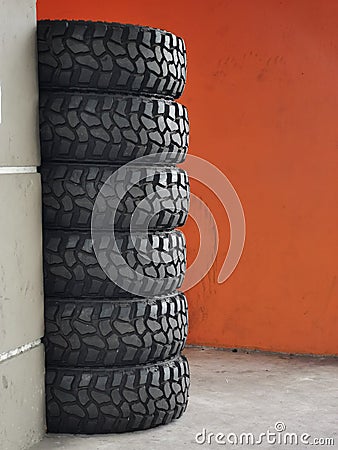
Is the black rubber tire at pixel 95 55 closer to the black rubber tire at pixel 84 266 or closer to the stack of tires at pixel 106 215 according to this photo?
the stack of tires at pixel 106 215

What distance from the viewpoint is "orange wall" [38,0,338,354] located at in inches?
197

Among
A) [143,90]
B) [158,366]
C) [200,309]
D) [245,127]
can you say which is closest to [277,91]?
[245,127]

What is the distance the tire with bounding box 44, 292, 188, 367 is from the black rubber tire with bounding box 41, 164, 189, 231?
0.93 feet

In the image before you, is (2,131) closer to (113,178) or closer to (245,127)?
(113,178)

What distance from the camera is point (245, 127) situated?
5.16 m

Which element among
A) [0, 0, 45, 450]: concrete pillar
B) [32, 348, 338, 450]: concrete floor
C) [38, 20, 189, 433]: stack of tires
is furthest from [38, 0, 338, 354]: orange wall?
[0, 0, 45, 450]: concrete pillar

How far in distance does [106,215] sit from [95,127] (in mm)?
313

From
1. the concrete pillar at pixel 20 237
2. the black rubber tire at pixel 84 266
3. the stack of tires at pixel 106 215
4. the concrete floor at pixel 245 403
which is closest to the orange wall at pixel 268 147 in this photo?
the concrete floor at pixel 245 403

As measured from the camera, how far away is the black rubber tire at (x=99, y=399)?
3490 millimetres

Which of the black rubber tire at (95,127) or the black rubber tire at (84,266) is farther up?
the black rubber tire at (95,127)

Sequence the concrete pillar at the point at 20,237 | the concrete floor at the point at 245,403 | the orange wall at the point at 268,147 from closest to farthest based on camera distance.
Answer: the concrete pillar at the point at 20,237
the concrete floor at the point at 245,403
the orange wall at the point at 268,147

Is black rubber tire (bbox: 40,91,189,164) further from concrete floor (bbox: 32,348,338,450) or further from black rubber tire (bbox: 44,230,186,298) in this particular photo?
concrete floor (bbox: 32,348,338,450)

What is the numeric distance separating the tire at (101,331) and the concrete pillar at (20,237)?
0.19ft

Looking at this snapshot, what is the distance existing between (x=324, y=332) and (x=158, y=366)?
169cm
